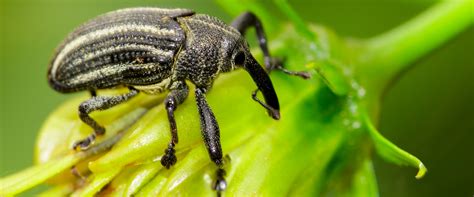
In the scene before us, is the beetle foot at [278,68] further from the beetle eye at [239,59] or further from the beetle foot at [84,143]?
the beetle foot at [84,143]

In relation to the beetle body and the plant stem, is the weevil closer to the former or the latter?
the beetle body

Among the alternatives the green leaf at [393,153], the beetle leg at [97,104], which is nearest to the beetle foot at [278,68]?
the green leaf at [393,153]

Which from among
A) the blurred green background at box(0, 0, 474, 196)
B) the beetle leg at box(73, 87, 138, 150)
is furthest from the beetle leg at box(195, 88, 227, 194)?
the blurred green background at box(0, 0, 474, 196)

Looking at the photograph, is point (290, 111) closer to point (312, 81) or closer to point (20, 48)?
point (312, 81)

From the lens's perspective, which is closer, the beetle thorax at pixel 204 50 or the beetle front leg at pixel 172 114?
the beetle front leg at pixel 172 114

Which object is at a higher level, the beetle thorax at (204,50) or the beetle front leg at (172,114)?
the beetle thorax at (204,50)

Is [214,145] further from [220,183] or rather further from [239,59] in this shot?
[239,59]
